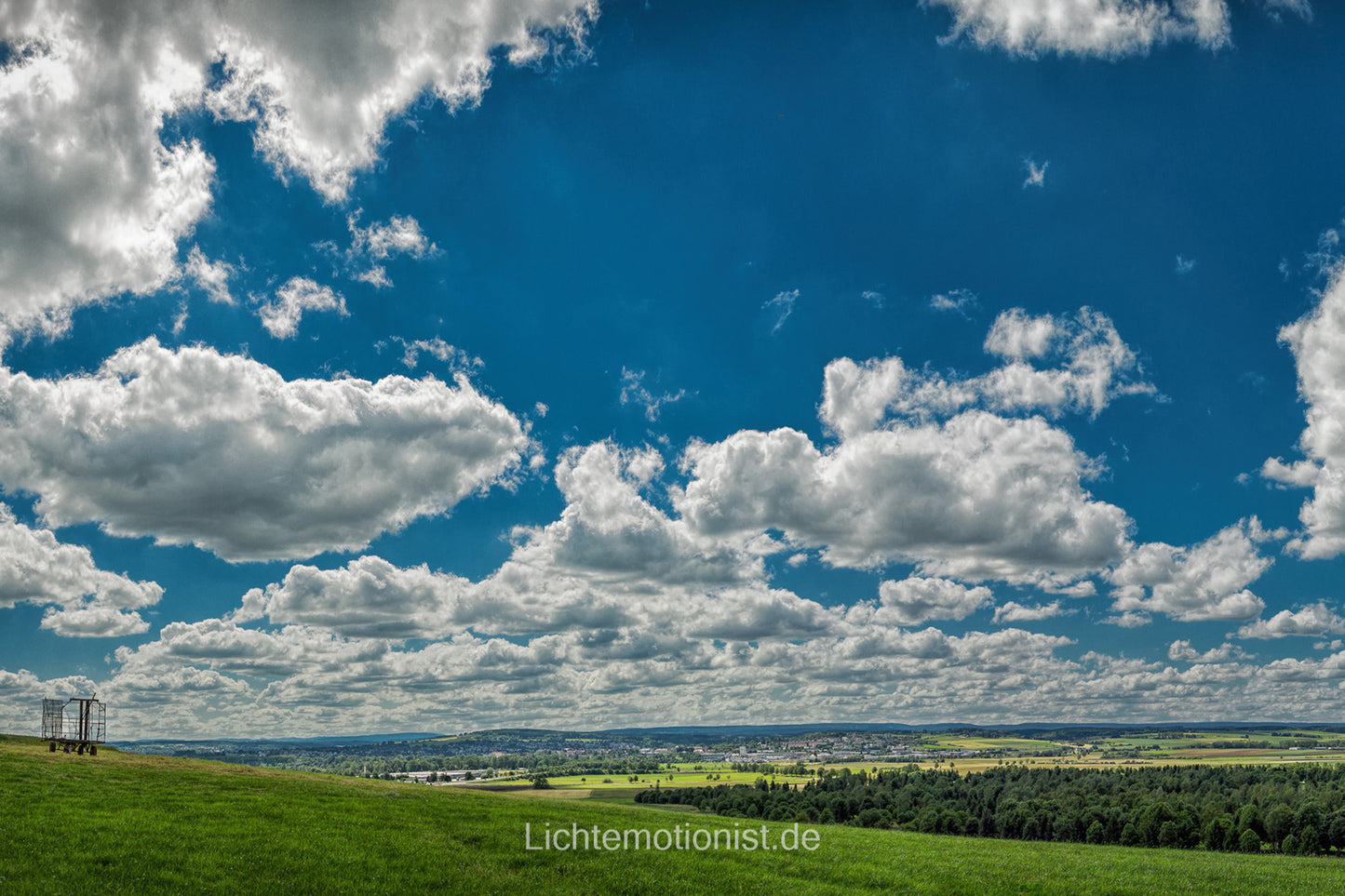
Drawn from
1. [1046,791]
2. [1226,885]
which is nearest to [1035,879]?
[1226,885]

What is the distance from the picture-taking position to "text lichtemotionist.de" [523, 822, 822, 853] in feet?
113

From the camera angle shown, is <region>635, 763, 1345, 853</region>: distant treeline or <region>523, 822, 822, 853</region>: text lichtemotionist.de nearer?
<region>523, 822, 822, 853</region>: text lichtemotionist.de

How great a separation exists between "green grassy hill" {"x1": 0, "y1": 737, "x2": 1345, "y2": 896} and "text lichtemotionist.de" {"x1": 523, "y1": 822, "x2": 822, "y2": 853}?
0.85 m

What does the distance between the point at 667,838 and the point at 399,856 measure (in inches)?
560

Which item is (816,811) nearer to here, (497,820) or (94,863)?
(497,820)

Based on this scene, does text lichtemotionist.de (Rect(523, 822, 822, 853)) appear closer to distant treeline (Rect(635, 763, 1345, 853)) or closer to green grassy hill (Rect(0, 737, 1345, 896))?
green grassy hill (Rect(0, 737, 1345, 896))

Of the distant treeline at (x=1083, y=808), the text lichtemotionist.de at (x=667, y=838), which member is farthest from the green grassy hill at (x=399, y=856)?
the distant treeline at (x=1083, y=808)

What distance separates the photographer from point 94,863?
79.8 feet

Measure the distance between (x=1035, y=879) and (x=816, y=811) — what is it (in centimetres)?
11601

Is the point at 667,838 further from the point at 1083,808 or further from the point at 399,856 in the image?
the point at 1083,808

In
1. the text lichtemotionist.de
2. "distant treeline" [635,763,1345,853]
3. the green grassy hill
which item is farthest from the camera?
"distant treeline" [635,763,1345,853]

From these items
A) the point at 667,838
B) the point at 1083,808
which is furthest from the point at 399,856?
the point at 1083,808

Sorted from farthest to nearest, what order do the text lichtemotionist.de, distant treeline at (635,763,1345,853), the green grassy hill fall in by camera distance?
distant treeline at (635,763,1345,853)
the text lichtemotionist.de
the green grassy hill

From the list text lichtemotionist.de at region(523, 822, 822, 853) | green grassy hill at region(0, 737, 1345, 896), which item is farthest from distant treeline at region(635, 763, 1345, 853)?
green grassy hill at region(0, 737, 1345, 896)
